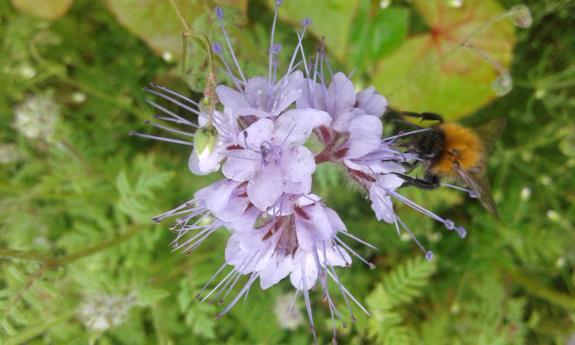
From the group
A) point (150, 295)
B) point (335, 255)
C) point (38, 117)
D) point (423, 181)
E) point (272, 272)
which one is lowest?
point (38, 117)

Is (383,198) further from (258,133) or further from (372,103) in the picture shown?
(258,133)

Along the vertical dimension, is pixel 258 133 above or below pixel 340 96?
below

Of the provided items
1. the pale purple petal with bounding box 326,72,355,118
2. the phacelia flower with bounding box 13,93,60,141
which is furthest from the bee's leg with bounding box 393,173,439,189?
the phacelia flower with bounding box 13,93,60,141

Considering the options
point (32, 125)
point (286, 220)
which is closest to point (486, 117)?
point (286, 220)

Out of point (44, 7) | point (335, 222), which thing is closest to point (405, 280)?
point (335, 222)

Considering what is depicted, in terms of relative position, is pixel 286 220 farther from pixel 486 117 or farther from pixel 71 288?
pixel 486 117

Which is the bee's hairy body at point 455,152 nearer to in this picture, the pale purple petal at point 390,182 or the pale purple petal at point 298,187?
the pale purple petal at point 390,182
